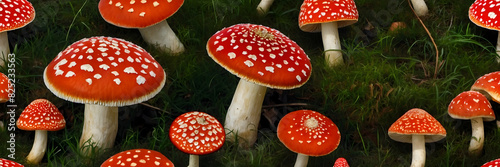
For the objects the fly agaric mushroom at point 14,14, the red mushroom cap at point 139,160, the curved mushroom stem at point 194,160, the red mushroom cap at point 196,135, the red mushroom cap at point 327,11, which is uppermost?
the fly agaric mushroom at point 14,14

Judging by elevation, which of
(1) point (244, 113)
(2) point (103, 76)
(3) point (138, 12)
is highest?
(2) point (103, 76)

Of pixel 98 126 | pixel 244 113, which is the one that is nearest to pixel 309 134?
pixel 244 113

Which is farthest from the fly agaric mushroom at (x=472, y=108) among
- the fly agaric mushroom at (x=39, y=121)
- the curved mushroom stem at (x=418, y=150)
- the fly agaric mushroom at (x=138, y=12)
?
the fly agaric mushroom at (x=39, y=121)

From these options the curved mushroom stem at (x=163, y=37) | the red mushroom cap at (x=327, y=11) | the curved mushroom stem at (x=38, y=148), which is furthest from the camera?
the curved mushroom stem at (x=163, y=37)

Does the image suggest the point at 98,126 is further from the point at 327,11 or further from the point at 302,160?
the point at 327,11

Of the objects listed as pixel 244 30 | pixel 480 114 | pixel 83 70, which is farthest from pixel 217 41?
pixel 480 114

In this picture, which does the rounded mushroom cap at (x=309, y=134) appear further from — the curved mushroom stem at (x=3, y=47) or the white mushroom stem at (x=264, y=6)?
the curved mushroom stem at (x=3, y=47)

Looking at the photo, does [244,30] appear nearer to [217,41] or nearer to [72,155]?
[217,41]
